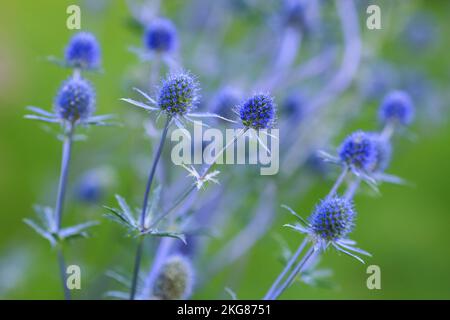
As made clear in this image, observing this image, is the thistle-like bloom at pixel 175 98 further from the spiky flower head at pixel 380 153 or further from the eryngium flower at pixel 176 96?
the spiky flower head at pixel 380 153

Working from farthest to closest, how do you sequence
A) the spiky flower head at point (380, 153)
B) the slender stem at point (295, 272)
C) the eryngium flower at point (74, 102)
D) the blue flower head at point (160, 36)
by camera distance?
the blue flower head at point (160, 36), the spiky flower head at point (380, 153), the eryngium flower at point (74, 102), the slender stem at point (295, 272)

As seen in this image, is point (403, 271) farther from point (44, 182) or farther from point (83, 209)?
point (44, 182)

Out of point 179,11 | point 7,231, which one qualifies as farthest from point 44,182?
point 179,11

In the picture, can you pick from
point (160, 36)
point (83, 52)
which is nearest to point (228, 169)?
point (160, 36)

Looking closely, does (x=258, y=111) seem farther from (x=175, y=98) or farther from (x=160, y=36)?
(x=160, y=36)

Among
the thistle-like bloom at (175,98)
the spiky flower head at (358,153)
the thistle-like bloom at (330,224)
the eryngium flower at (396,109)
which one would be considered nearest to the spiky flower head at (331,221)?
the thistle-like bloom at (330,224)
